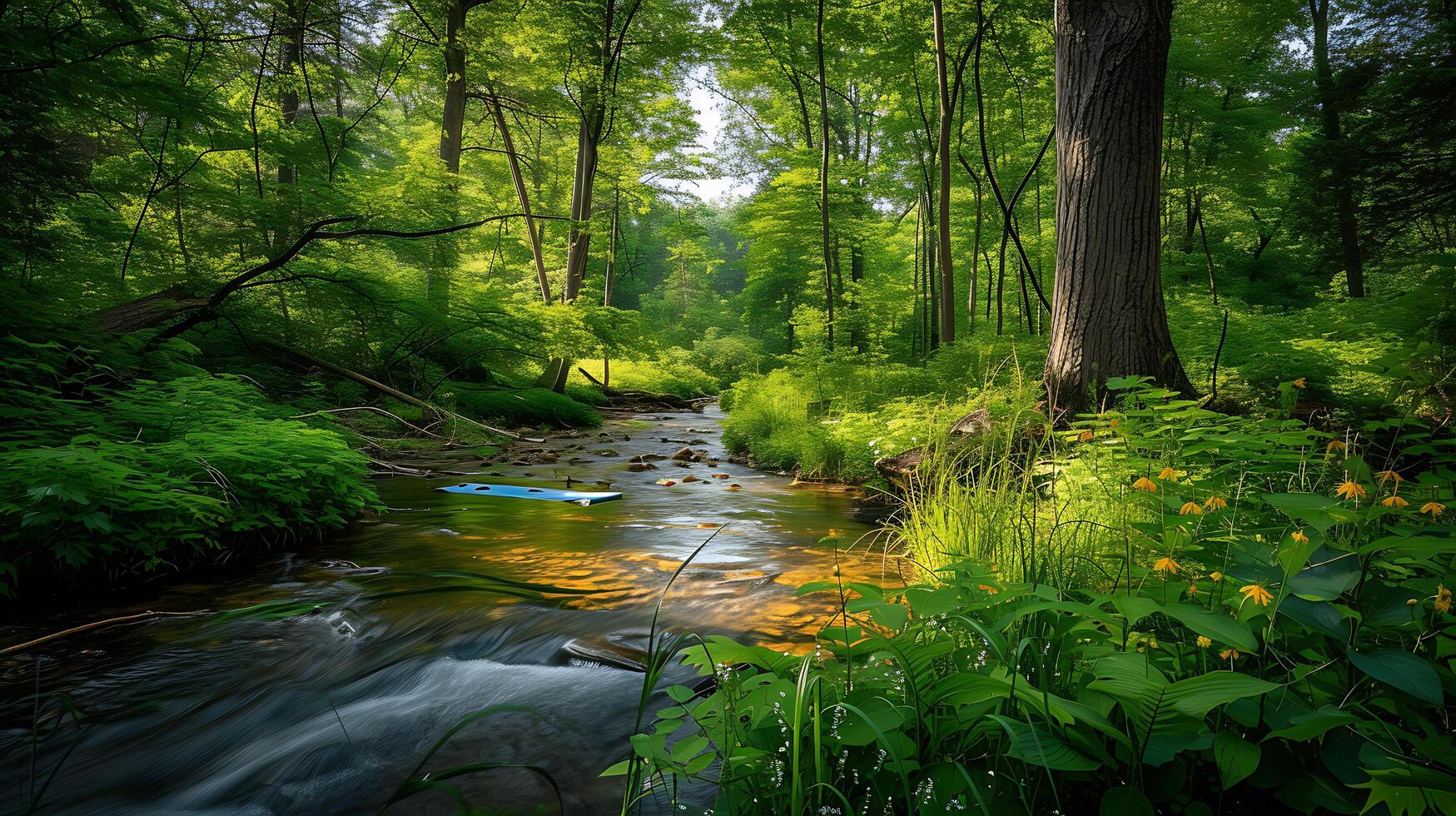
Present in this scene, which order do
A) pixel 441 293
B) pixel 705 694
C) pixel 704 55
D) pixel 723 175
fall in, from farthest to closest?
1. pixel 723 175
2. pixel 704 55
3. pixel 441 293
4. pixel 705 694

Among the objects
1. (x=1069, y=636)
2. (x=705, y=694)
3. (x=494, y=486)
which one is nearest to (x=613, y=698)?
(x=705, y=694)

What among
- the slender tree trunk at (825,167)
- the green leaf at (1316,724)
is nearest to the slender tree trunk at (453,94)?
the slender tree trunk at (825,167)

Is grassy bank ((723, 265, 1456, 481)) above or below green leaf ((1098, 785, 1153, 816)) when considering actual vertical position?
above

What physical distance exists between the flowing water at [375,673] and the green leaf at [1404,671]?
5.85ft

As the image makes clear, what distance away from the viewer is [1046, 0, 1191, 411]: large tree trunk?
4.36m

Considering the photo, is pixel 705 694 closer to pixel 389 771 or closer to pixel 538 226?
pixel 389 771

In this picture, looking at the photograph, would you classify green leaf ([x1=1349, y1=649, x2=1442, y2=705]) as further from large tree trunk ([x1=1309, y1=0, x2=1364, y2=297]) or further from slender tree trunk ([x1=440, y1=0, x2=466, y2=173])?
large tree trunk ([x1=1309, y1=0, x2=1364, y2=297])

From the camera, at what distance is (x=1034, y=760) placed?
104 centimetres

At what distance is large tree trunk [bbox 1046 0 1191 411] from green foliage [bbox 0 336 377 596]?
17.2 ft

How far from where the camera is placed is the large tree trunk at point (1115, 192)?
4355 mm

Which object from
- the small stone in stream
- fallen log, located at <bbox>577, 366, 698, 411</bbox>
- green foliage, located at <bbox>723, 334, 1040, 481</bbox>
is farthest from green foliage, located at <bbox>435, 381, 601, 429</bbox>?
the small stone in stream

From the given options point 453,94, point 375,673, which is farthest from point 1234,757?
point 453,94

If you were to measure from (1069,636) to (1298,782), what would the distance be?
403mm

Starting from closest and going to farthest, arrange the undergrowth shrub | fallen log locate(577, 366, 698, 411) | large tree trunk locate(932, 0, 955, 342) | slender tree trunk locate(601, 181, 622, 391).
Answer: large tree trunk locate(932, 0, 955, 342)
slender tree trunk locate(601, 181, 622, 391)
fallen log locate(577, 366, 698, 411)
the undergrowth shrub
